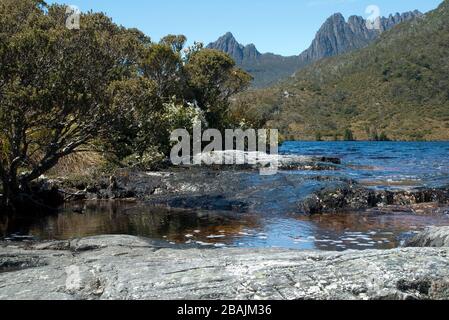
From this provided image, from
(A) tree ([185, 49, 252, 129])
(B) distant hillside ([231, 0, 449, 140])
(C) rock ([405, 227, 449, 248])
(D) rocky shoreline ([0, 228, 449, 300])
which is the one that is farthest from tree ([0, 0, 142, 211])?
(B) distant hillside ([231, 0, 449, 140])

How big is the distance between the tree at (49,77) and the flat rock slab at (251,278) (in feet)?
30.3

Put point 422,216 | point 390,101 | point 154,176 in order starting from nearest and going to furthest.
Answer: point 422,216
point 154,176
point 390,101

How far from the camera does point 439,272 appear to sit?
5609 millimetres

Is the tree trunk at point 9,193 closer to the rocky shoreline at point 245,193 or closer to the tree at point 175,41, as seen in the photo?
the rocky shoreline at point 245,193

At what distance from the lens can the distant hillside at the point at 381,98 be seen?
470 ft

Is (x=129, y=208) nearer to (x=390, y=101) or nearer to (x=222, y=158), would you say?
(x=222, y=158)

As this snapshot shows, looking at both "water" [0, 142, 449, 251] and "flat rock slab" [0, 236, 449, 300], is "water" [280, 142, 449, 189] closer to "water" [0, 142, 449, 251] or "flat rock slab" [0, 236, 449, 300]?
"water" [0, 142, 449, 251]

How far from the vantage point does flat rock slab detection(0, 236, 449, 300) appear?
539cm

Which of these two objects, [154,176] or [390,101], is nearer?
[154,176]

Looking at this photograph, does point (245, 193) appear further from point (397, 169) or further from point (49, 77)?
point (397, 169)

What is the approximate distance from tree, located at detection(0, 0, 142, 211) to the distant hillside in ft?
372
